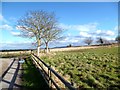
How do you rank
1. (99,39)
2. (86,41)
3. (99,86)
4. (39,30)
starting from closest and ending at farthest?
(99,86) → (39,30) → (99,39) → (86,41)

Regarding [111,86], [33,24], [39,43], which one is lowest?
[111,86]

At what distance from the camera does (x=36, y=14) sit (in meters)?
47.0

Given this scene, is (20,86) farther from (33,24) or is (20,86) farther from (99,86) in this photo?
(33,24)

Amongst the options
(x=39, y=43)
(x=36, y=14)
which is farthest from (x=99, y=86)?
(x=36, y=14)

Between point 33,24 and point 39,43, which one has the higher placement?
point 33,24

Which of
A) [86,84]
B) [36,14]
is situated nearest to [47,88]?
[86,84]

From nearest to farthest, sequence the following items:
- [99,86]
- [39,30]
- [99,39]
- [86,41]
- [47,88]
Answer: [47,88]
[99,86]
[39,30]
[99,39]
[86,41]

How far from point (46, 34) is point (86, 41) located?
9434cm

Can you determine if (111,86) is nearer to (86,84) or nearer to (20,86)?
(86,84)

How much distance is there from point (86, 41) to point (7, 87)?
423ft

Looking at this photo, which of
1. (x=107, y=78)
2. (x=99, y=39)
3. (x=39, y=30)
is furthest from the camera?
(x=99, y=39)

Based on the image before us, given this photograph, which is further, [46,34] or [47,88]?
[46,34]

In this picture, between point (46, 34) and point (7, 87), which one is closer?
point (7, 87)

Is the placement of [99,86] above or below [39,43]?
below
